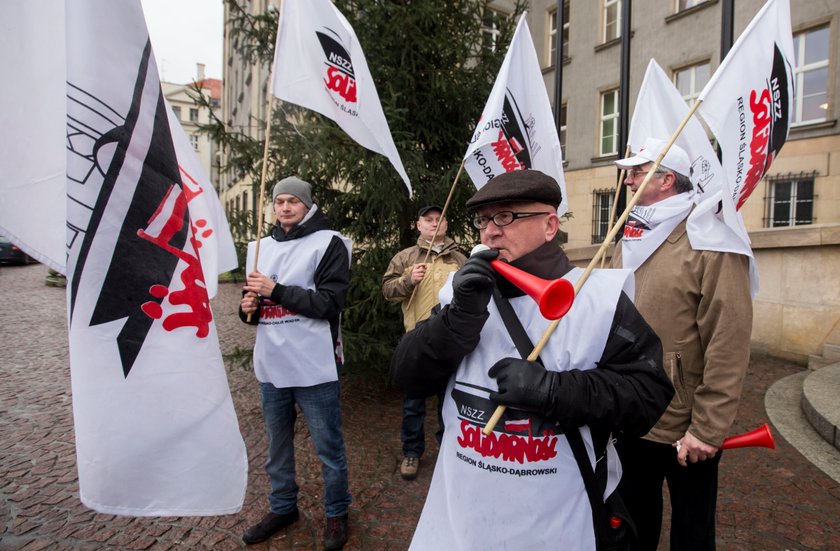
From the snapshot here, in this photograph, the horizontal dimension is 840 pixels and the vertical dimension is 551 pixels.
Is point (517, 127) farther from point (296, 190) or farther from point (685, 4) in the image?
point (685, 4)

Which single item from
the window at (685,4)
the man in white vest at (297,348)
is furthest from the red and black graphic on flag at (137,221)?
the window at (685,4)

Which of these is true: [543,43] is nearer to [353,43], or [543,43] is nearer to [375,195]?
[375,195]

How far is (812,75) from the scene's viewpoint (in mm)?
11945

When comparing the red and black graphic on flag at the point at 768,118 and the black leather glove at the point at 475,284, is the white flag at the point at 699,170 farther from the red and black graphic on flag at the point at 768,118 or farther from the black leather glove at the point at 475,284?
the black leather glove at the point at 475,284

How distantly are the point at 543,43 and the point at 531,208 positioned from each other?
1770 centimetres

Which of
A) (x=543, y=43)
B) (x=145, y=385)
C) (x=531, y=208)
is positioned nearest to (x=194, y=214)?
(x=145, y=385)

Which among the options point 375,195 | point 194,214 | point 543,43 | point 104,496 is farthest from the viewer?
point 543,43

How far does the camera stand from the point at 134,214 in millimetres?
1595

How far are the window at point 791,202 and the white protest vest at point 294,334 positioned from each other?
12.0 metres

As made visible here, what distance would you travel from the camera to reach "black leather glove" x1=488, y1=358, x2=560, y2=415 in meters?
1.46

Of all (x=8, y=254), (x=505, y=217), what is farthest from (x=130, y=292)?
(x=8, y=254)

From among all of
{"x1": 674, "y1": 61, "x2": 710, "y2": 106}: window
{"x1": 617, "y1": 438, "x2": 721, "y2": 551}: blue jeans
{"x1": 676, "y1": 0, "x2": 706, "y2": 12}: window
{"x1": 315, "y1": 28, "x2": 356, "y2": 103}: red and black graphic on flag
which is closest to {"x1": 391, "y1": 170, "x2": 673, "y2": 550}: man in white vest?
{"x1": 617, "y1": 438, "x2": 721, "y2": 551}: blue jeans

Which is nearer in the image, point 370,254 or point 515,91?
point 515,91

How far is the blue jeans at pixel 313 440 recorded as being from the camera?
10.1ft
